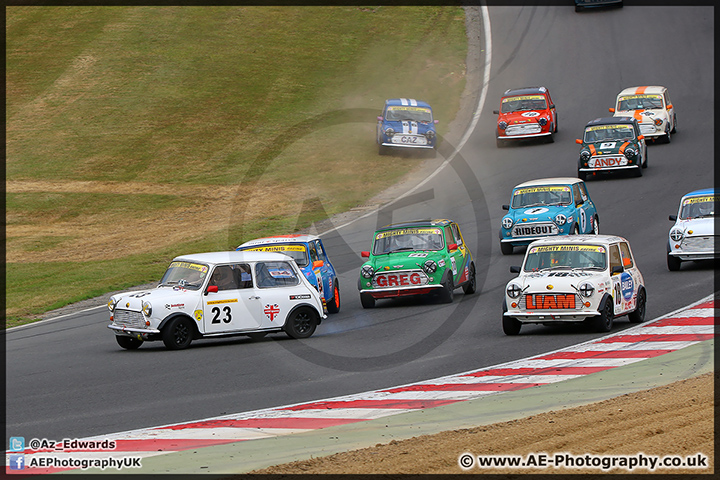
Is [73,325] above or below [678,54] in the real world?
below

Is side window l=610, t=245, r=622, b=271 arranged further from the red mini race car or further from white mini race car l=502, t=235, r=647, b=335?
the red mini race car

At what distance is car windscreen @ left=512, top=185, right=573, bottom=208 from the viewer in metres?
22.9

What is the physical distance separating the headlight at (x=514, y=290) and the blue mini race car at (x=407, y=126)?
2120cm

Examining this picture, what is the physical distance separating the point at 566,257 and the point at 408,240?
14.5ft

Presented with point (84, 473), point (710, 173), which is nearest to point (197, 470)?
point (84, 473)

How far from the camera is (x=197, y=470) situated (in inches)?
313

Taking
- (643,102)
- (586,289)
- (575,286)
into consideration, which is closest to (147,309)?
(575,286)

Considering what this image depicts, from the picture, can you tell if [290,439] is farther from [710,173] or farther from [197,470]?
[710,173]

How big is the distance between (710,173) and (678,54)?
17.0 m

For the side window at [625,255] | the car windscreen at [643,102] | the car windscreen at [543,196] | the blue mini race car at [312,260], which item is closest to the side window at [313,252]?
the blue mini race car at [312,260]

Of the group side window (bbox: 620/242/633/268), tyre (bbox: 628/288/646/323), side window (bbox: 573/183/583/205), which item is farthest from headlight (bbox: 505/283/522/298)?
side window (bbox: 573/183/583/205)

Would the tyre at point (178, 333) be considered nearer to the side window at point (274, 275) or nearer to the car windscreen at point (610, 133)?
the side window at point (274, 275)

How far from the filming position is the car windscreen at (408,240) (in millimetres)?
18922

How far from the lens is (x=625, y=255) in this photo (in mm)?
16109
